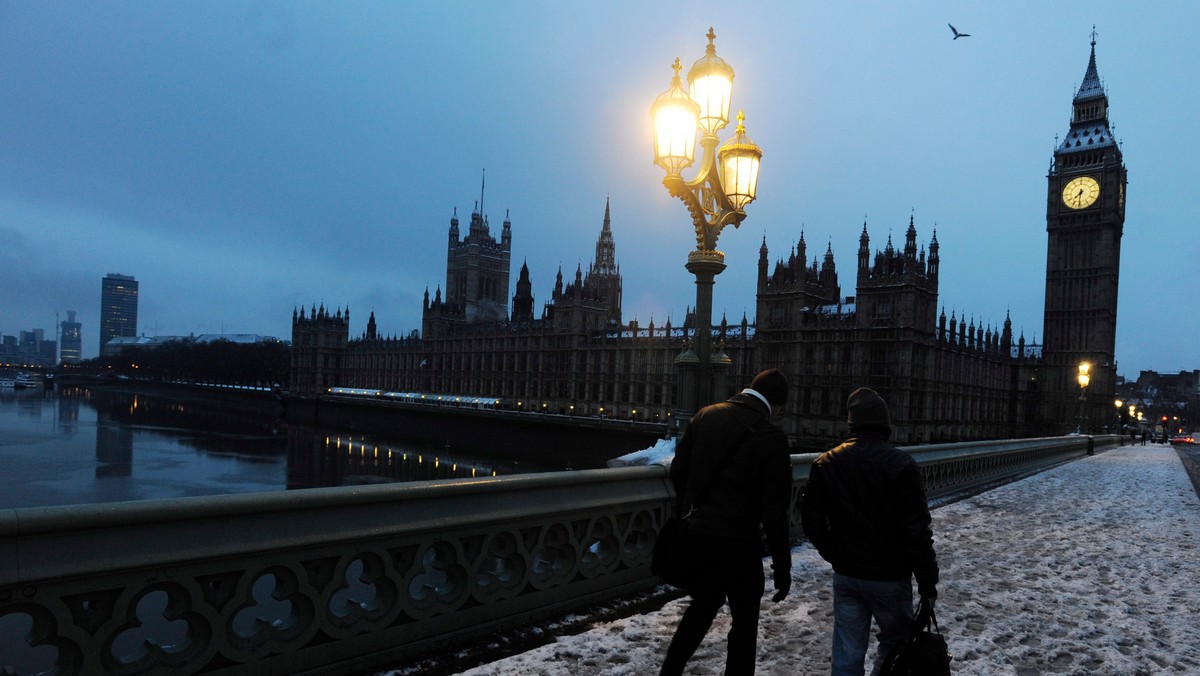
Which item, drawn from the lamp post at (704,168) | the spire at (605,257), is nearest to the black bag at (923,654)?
the lamp post at (704,168)

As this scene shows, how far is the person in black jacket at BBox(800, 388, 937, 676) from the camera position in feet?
13.2

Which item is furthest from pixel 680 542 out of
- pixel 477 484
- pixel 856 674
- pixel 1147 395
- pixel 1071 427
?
pixel 1147 395

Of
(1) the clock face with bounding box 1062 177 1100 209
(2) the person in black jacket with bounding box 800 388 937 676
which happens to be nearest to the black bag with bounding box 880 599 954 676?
(2) the person in black jacket with bounding box 800 388 937 676

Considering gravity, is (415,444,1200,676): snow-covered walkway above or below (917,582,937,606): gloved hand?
below

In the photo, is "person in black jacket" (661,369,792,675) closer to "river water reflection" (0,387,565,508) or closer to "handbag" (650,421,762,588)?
"handbag" (650,421,762,588)

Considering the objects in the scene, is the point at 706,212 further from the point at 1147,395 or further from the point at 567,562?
the point at 1147,395

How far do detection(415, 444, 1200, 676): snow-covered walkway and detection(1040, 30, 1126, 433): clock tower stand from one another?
242 ft

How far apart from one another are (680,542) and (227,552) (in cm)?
265

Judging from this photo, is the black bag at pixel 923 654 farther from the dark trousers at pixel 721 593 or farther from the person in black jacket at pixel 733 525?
the dark trousers at pixel 721 593

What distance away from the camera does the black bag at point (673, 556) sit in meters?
4.14

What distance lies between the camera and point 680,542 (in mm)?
4156

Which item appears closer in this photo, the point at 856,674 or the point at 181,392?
the point at 856,674

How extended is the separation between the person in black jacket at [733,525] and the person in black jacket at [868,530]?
0.33m

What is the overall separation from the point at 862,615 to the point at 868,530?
61 centimetres
